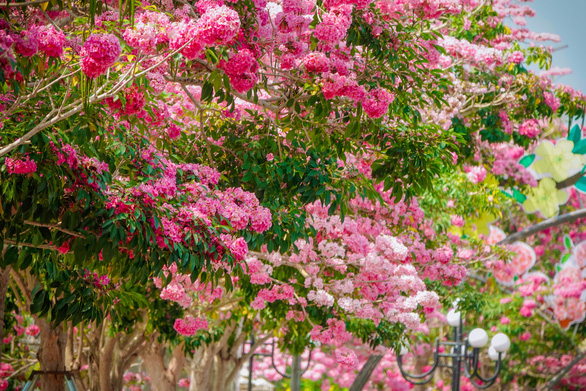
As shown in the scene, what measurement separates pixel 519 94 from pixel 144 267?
5.78 meters

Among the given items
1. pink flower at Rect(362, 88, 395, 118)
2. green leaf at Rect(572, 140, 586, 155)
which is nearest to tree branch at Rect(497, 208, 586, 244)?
green leaf at Rect(572, 140, 586, 155)

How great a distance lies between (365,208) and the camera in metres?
7.27

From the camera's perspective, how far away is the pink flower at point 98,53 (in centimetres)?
306

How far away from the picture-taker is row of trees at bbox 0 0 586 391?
338cm

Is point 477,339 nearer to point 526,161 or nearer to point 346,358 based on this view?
point 526,161

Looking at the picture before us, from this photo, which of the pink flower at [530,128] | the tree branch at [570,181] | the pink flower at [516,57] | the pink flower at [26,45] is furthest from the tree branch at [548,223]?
the pink flower at [26,45]

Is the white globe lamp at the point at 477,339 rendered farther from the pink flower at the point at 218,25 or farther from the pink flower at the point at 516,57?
the pink flower at the point at 218,25

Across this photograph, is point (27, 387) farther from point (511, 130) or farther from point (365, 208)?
point (511, 130)

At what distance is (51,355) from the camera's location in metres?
7.20

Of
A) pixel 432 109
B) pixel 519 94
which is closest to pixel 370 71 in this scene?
pixel 432 109

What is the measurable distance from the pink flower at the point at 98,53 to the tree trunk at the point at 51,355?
464 cm

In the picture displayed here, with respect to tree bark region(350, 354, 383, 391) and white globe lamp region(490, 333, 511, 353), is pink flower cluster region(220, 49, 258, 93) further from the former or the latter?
tree bark region(350, 354, 383, 391)

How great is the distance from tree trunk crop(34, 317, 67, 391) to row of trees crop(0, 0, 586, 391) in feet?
0.07

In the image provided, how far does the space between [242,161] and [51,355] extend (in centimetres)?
338
